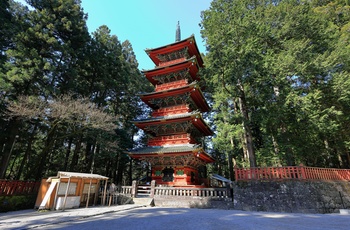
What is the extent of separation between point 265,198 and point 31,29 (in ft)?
57.3

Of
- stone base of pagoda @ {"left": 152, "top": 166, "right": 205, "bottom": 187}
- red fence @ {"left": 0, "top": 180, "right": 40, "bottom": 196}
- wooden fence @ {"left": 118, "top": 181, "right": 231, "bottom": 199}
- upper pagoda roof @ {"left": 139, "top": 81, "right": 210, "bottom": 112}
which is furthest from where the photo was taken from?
upper pagoda roof @ {"left": 139, "top": 81, "right": 210, "bottom": 112}

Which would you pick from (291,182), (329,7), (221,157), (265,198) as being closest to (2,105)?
(265,198)

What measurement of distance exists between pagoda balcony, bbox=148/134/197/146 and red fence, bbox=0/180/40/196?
7.75 meters

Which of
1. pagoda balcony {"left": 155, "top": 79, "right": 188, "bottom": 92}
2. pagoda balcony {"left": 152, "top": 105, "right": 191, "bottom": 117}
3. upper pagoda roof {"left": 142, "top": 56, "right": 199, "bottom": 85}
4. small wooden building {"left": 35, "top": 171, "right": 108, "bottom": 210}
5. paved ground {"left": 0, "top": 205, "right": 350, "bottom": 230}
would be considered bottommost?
paved ground {"left": 0, "top": 205, "right": 350, "bottom": 230}

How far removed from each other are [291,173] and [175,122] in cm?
803

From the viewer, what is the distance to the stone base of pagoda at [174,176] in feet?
41.0

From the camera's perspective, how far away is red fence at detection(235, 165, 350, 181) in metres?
8.68

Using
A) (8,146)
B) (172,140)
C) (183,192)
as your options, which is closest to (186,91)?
(172,140)

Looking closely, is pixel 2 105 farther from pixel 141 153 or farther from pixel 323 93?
pixel 323 93

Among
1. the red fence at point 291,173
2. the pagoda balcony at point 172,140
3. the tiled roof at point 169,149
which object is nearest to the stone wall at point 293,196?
the red fence at point 291,173

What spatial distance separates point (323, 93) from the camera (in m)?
11.5

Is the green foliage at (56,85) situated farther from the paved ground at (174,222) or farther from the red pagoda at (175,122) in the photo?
the paved ground at (174,222)

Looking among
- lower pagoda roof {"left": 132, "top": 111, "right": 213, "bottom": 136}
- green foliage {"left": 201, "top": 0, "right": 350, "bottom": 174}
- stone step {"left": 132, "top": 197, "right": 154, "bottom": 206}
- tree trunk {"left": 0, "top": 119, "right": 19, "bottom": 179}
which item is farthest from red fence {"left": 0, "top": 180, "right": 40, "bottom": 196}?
green foliage {"left": 201, "top": 0, "right": 350, "bottom": 174}

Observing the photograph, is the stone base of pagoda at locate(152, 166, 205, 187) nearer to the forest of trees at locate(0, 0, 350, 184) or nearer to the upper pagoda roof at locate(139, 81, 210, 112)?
the forest of trees at locate(0, 0, 350, 184)
